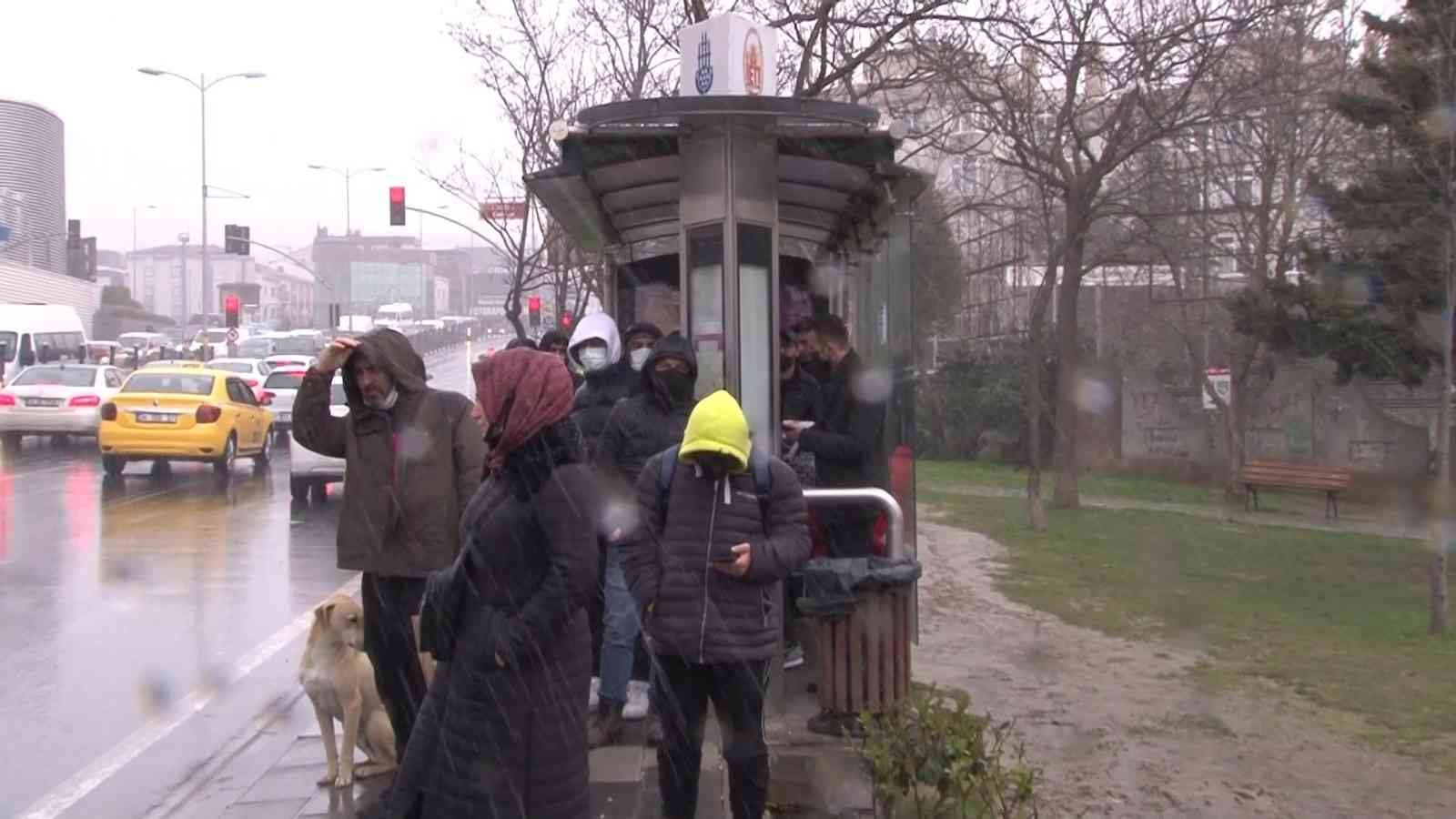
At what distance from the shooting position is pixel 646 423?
253 inches

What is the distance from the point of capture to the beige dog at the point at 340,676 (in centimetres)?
597

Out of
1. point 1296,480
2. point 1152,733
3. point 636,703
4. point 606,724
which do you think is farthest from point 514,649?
point 1296,480

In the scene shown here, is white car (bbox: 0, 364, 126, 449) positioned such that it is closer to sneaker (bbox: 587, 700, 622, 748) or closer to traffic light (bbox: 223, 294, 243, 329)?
sneaker (bbox: 587, 700, 622, 748)

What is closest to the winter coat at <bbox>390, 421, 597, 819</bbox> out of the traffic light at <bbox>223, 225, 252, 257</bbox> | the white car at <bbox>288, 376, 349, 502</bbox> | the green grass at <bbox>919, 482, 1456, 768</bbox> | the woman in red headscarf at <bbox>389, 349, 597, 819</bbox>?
the woman in red headscarf at <bbox>389, 349, 597, 819</bbox>

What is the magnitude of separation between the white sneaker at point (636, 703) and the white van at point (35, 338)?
29746 millimetres

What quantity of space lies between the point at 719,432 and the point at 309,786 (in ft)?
8.96

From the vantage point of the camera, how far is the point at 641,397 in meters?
6.52

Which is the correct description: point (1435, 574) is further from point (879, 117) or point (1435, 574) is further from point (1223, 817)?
point (879, 117)

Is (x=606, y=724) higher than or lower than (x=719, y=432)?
lower

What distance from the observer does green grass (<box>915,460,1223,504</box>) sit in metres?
29.3

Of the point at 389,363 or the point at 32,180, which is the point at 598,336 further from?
the point at 32,180

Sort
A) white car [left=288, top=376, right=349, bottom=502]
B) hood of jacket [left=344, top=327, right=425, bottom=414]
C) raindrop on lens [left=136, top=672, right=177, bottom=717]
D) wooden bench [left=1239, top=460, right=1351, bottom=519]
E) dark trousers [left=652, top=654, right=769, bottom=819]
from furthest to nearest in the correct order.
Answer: wooden bench [left=1239, top=460, right=1351, bottom=519]
white car [left=288, top=376, right=349, bottom=502]
raindrop on lens [left=136, top=672, right=177, bottom=717]
hood of jacket [left=344, top=327, right=425, bottom=414]
dark trousers [left=652, top=654, right=769, bottom=819]

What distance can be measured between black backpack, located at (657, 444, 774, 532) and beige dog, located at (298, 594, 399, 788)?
1.42 metres

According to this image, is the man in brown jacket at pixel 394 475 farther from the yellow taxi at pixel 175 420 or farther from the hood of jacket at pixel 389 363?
the yellow taxi at pixel 175 420
